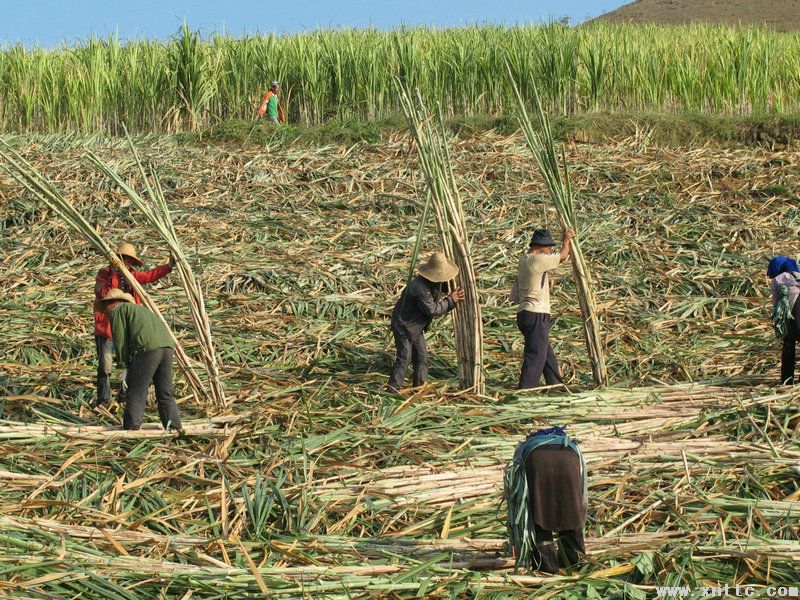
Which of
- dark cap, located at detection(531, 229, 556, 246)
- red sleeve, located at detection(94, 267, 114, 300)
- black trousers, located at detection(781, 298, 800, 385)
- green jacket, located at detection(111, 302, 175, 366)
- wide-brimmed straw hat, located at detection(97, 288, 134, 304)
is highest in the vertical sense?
dark cap, located at detection(531, 229, 556, 246)

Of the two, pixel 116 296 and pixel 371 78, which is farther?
pixel 371 78

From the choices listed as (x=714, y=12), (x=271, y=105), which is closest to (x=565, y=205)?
(x=271, y=105)

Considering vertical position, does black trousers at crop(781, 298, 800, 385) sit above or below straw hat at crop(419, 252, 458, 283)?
below

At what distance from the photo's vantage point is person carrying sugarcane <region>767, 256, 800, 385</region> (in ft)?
22.2

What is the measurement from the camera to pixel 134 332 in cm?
609

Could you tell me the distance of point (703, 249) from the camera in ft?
33.2

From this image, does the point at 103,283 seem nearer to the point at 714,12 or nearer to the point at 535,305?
the point at 535,305

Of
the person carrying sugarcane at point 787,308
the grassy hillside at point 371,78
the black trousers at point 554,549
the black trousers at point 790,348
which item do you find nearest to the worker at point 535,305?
the person carrying sugarcane at point 787,308

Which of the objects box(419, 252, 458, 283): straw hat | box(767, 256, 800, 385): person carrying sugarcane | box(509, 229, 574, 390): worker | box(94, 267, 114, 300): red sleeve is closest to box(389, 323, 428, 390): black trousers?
box(419, 252, 458, 283): straw hat

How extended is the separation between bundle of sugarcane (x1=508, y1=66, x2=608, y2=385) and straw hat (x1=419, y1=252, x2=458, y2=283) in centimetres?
81

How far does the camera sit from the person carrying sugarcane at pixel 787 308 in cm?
675

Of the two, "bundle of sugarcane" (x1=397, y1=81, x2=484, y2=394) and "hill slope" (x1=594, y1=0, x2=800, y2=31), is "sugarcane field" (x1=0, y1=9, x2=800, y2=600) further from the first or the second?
"hill slope" (x1=594, y1=0, x2=800, y2=31)

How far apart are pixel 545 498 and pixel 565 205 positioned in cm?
304

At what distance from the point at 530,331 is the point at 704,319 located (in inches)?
84.4
